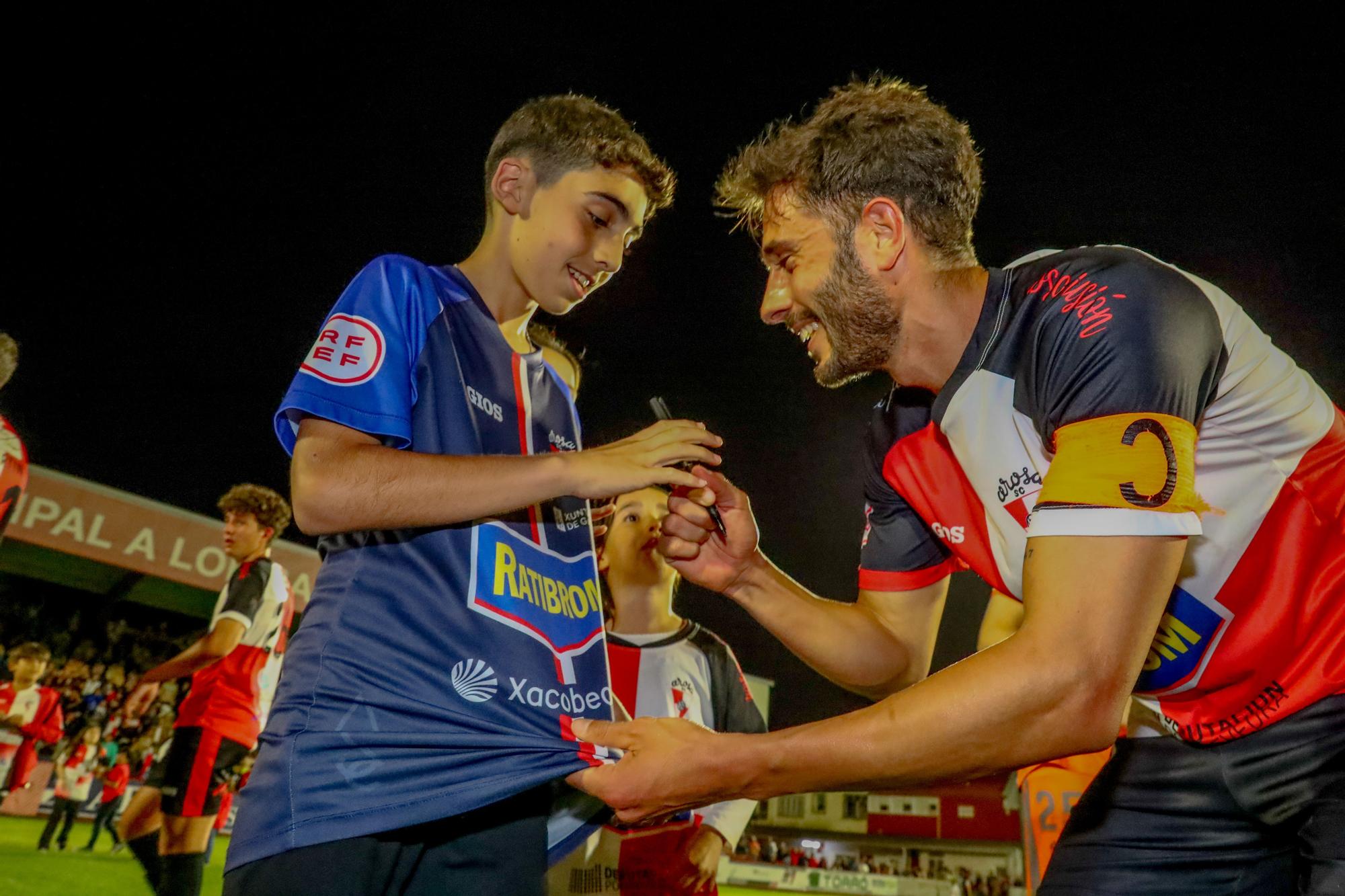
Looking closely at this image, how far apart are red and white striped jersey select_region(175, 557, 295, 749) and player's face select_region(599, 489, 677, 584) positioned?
8.67 ft

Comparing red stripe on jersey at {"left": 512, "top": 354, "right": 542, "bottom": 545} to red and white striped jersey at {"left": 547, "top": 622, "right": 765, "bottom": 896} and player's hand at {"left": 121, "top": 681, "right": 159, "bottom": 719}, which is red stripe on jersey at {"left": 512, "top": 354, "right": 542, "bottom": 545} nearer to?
red and white striped jersey at {"left": 547, "top": 622, "right": 765, "bottom": 896}

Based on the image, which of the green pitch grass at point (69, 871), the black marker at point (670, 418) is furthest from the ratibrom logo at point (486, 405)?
the green pitch grass at point (69, 871)

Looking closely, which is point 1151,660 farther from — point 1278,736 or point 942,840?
point 942,840

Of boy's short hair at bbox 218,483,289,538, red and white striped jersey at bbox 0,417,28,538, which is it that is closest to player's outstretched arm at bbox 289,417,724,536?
red and white striped jersey at bbox 0,417,28,538

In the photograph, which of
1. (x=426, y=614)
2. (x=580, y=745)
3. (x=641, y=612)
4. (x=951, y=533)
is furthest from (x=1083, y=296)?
(x=641, y=612)

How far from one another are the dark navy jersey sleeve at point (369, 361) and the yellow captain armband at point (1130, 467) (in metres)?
1.31

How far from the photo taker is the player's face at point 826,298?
7.76 ft

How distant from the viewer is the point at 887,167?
2434 millimetres

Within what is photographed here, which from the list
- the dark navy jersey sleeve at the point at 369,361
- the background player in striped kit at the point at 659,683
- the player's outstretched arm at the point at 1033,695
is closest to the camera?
the player's outstretched arm at the point at 1033,695

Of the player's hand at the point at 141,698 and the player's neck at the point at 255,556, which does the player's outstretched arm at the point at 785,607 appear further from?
the player's neck at the point at 255,556

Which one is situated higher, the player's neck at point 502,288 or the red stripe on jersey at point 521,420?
the player's neck at point 502,288

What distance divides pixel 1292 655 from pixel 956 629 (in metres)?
26.1

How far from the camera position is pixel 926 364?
240 centimetres

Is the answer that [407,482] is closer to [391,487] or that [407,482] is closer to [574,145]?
[391,487]
